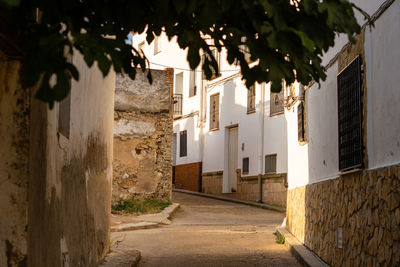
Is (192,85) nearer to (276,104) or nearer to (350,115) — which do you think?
(276,104)

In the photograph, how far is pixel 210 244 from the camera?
1169 centimetres

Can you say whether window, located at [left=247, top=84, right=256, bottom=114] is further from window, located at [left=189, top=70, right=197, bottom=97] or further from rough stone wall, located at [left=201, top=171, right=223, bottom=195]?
window, located at [left=189, top=70, right=197, bottom=97]

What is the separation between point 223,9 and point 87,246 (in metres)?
4.83

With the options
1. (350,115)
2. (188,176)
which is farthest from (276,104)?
(350,115)

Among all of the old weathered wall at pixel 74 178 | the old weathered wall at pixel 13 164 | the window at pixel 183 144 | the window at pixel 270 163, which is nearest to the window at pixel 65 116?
the old weathered wall at pixel 74 178

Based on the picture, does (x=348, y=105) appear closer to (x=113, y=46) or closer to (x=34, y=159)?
(x=34, y=159)

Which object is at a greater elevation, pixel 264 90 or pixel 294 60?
pixel 264 90

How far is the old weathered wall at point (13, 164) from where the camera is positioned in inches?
171

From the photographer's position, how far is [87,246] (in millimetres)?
7484

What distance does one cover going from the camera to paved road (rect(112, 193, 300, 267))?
32.0ft

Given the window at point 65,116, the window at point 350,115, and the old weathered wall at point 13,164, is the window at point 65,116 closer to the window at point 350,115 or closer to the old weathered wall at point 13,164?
the old weathered wall at point 13,164

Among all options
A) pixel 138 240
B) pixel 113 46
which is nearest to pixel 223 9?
pixel 113 46

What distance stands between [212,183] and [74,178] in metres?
22.6

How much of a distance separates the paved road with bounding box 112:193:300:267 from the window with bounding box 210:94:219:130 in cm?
1121
